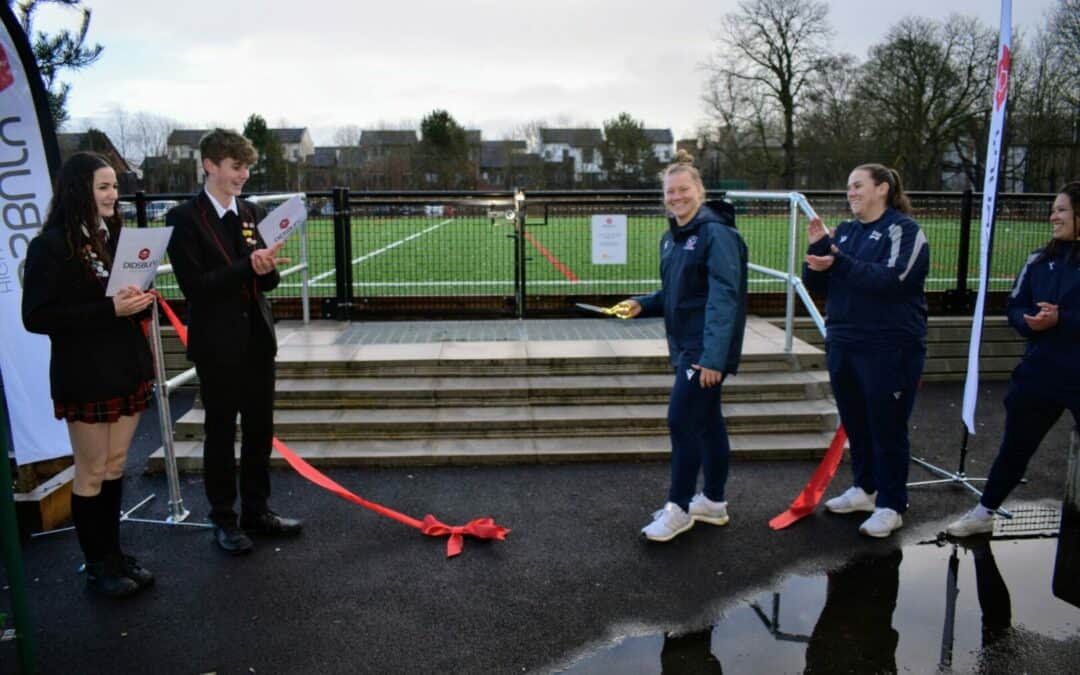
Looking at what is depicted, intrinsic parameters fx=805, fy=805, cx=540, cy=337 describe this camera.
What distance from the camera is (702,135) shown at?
156ft

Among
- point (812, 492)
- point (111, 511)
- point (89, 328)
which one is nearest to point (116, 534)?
point (111, 511)

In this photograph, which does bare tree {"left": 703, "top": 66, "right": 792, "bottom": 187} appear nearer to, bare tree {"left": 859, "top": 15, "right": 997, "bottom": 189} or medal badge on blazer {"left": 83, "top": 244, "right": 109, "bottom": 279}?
bare tree {"left": 859, "top": 15, "right": 997, "bottom": 189}

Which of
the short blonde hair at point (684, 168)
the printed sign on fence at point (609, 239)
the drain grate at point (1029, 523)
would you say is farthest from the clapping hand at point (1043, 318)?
the printed sign on fence at point (609, 239)

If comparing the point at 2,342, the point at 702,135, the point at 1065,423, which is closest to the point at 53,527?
the point at 2,342

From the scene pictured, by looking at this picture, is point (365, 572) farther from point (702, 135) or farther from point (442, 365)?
point (702, 135)

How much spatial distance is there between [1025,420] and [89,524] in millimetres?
4614

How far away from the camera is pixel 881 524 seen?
4414 millimetres

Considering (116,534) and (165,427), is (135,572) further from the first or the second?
(165,427)

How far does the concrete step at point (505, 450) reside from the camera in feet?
18.2

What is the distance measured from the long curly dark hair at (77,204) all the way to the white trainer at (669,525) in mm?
3049

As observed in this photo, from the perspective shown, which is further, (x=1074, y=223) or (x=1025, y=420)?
(x=1025, y=420)

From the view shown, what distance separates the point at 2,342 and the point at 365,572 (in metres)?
2.53

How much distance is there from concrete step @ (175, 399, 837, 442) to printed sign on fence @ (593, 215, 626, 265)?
2636 mm

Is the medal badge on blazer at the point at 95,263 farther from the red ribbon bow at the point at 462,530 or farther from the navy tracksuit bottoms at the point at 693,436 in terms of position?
the navy tracksuit bottoms at the point at 693,436
